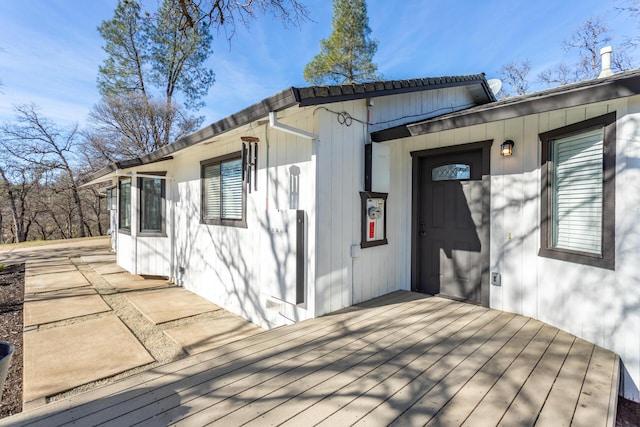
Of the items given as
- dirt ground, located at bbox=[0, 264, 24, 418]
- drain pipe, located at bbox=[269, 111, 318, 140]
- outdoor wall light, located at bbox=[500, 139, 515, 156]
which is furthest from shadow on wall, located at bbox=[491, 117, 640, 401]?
dirt ground, located at bbox=[0, 264, 24, 418]

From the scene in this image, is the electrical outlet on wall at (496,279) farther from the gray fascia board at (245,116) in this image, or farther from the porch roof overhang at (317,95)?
the gray fascia board at (245,116)

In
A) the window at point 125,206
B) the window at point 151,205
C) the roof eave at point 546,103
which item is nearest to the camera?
the roof eave at point 546,103

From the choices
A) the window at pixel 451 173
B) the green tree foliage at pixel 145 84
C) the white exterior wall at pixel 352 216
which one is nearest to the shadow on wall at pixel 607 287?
the window at pixel 451 173

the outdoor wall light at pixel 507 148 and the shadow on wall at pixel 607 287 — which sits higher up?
the outdoor wall light at pixel 507 148

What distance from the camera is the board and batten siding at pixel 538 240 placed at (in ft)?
7.27

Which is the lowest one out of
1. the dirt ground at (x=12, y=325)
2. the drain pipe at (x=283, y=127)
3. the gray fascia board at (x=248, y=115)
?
the dirt ground at (x=12, y=325)

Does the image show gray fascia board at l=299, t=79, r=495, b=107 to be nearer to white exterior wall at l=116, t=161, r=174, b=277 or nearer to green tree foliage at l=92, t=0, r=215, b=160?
white exterior wall at l=116, t=161, r=174, b=277

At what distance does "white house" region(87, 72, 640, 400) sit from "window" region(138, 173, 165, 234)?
1.77m

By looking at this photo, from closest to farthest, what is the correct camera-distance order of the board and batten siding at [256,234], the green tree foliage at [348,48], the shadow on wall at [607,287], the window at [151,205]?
the shadow on wall at [607,287], the board and batten siding at [256,234], the window at [151,205], the green tree foliage at [348,48]

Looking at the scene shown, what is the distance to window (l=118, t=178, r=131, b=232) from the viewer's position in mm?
7374

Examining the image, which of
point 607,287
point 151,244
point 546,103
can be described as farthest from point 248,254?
point 607,287

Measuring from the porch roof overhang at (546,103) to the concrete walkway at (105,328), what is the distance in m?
3.30

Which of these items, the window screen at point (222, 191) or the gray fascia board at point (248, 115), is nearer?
the gray fascia board at point (248, 115)

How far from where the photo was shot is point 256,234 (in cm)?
408
